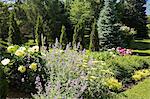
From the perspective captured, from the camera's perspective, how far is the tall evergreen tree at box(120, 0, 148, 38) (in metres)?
46.4

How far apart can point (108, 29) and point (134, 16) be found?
59.8 ft

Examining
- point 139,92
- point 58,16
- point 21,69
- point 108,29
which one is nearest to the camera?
point 21,69

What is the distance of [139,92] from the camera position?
35.4ft

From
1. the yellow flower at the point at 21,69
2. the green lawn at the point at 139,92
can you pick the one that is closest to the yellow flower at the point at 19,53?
the yellow flower at the point at 21,69

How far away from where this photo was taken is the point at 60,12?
38938 millimetres

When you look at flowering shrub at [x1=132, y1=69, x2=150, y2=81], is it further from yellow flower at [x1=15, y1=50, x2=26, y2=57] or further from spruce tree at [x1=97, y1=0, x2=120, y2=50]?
spruce tree at [x1=97, y1=0, x2=120, y2=50]

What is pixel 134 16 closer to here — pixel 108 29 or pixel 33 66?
pixel 108 29

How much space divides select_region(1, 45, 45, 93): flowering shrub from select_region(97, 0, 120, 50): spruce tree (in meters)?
20.6

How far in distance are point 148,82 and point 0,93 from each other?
292 inches

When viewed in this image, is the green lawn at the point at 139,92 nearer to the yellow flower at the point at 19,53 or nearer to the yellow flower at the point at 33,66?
the yellow flower at the point at 33,66

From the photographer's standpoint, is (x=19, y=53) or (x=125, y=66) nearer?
(x=19, y=53)

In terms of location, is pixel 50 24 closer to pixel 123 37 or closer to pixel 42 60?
pixel 123 37

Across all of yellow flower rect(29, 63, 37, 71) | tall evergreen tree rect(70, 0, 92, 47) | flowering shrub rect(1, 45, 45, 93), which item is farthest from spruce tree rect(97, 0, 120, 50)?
yellow flower rect(29, 63, 37, 71)

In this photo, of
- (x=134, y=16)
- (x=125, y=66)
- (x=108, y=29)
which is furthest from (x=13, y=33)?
(x=134, y=16)
